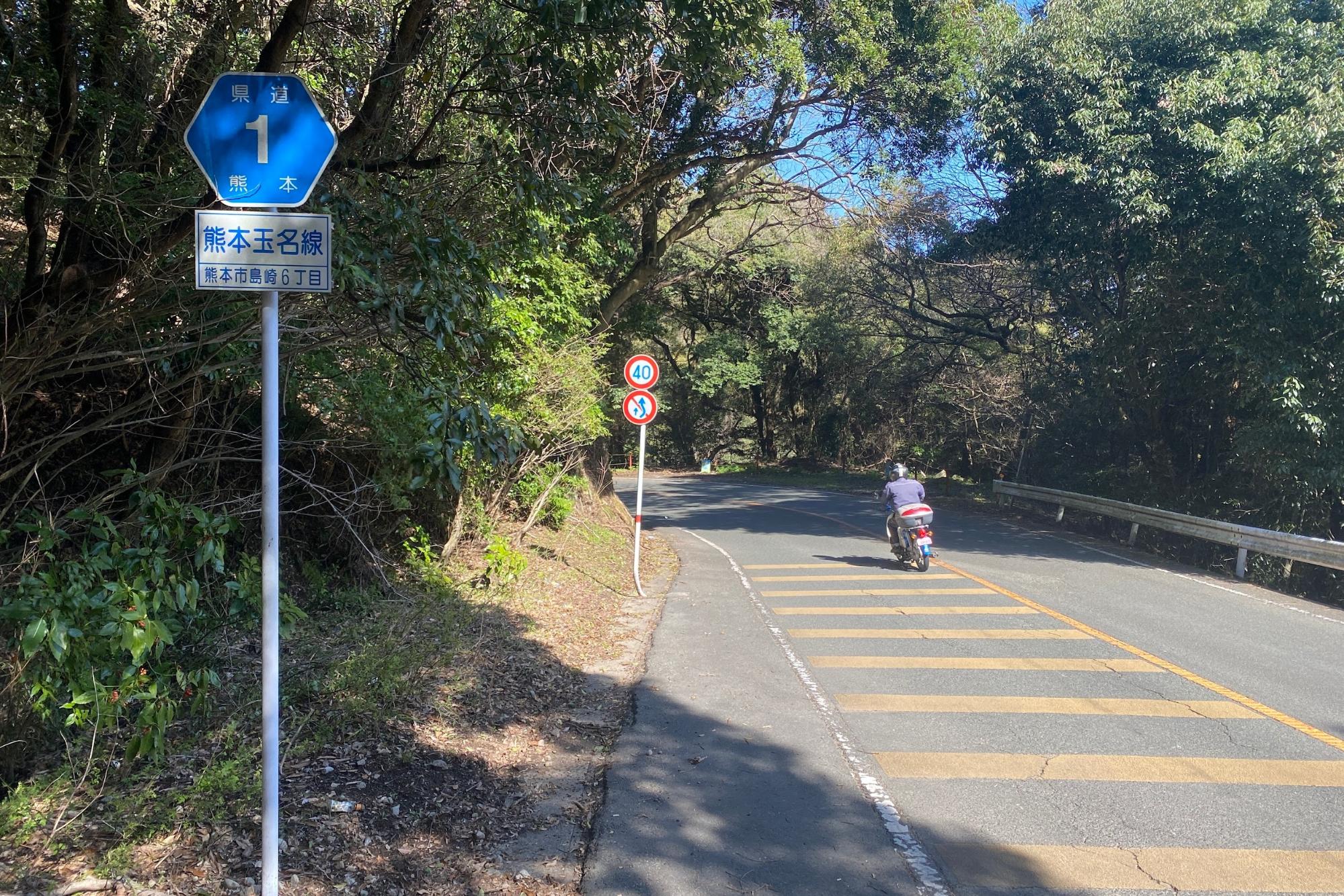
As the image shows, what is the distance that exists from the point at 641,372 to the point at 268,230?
9.42m

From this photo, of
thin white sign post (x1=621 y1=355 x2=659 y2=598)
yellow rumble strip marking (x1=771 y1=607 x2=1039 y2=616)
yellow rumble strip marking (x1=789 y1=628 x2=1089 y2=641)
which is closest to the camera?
yellow rumble strip marking (x1=789 y1=628 x2=1089 y2=641)

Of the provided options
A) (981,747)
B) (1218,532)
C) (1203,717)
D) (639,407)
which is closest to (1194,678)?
(1203,717)

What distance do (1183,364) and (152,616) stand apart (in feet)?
64.3

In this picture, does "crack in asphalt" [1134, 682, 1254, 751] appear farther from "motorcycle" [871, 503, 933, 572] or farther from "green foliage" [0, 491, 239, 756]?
"green foliage" [0, 491, 239, 756]

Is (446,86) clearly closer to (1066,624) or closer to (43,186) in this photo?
(43,186)

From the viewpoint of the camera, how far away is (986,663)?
8586 mm

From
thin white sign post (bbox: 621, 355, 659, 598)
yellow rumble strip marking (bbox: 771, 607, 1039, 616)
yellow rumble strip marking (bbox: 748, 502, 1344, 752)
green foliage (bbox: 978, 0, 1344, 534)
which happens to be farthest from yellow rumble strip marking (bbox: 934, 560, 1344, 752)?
green foliage (bbox: 978, 0, 1344, 534)

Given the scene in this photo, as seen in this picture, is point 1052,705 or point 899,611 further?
point 899,611

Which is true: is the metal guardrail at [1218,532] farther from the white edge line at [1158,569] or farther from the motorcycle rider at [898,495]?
the motorcycle rider at [898,495]

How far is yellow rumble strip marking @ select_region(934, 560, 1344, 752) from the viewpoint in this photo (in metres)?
6.70

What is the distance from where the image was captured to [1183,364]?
19031 mm

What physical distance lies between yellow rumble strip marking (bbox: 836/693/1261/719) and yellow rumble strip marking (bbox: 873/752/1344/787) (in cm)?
94

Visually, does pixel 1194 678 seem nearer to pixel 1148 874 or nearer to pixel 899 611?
pixel 899 611

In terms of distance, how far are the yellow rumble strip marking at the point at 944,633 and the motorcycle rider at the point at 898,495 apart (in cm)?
422
